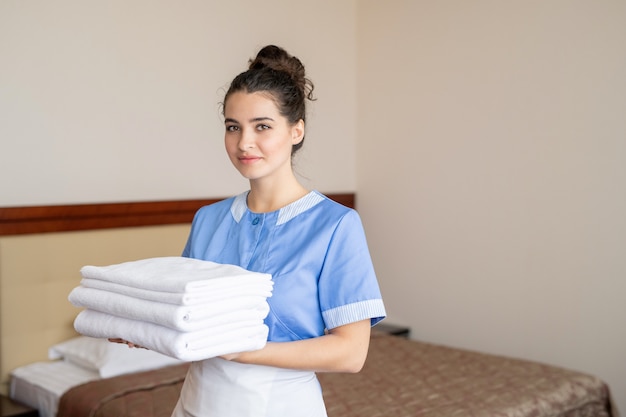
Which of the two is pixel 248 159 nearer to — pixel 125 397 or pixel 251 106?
pixel 251 106

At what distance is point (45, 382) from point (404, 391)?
1.26m

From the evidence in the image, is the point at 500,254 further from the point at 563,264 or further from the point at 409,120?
the point at 409,120

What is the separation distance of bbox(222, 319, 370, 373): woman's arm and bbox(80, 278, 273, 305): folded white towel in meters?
0.10

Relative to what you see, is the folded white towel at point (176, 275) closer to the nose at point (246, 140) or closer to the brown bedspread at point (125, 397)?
the nose at point (246, 140)

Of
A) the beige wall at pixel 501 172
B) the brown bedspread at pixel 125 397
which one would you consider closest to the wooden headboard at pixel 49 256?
the brown bedspread at pixel 125 397

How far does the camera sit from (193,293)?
3.57ft

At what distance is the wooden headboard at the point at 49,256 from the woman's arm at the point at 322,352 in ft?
5.69

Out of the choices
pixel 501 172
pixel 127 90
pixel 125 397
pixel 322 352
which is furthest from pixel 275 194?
pixel 501 172

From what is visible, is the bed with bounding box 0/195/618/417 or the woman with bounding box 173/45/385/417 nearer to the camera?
the woman with bounding box 173/45/385/417

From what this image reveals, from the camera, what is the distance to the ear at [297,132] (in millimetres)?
1421

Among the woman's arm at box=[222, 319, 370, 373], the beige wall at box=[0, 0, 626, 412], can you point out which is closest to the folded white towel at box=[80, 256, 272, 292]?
the woman's arm at box=[222, 319, 370, 373]

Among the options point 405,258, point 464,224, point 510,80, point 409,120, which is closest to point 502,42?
point 510,80

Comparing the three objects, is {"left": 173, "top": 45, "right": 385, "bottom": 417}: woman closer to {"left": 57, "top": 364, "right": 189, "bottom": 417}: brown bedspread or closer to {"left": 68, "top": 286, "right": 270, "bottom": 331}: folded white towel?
{"left": 68, "top": 286, "right": 270, "bottom": 331}: folded white towel

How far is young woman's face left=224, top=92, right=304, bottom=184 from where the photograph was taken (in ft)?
4.37
